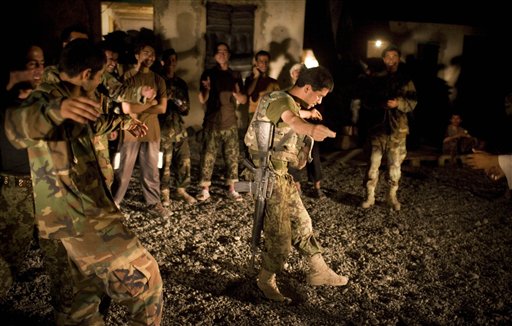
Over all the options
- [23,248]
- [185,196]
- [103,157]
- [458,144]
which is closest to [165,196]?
[185,196]

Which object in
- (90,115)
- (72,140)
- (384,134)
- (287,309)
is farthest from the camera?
(384,134)

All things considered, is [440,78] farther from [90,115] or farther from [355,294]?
[90,115]

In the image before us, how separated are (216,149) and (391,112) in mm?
2643

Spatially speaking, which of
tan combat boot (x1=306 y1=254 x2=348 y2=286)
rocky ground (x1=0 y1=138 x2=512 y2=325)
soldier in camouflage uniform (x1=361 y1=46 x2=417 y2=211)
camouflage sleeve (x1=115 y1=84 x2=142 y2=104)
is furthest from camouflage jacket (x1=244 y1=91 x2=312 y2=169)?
soldier in camouflage uniform (x1=361 y1=46 x2=417 y2=211)

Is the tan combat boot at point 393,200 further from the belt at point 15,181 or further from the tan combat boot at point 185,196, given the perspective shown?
the belt at point 15,181

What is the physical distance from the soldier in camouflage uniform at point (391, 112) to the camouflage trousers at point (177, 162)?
274cm

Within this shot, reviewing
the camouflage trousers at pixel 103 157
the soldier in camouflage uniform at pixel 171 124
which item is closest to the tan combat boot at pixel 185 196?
the soldier in camouflage uniform at pixel 171 124

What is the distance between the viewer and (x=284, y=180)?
397 cm

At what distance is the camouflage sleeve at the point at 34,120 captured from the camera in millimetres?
2357

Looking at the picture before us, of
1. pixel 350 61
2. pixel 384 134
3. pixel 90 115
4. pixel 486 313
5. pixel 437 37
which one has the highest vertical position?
pixel 437 37

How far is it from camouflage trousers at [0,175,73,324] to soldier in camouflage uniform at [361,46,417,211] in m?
4.70

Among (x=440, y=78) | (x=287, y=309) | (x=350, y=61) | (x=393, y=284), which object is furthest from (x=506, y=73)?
(x=287, y=309)

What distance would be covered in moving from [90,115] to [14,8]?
7.72m

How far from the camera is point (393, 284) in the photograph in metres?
4.48
